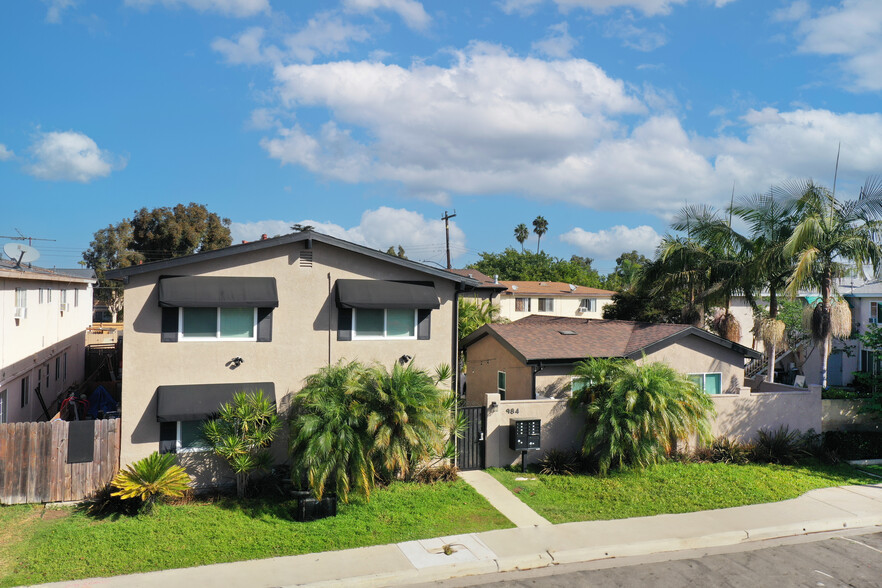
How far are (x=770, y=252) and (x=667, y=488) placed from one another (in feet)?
31.5

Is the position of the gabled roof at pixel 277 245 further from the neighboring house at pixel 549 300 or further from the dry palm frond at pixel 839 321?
the neighboring house at pixel 549 300

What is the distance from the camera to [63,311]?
866 inches

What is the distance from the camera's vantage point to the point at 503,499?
506 inches

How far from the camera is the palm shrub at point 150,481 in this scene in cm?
1135

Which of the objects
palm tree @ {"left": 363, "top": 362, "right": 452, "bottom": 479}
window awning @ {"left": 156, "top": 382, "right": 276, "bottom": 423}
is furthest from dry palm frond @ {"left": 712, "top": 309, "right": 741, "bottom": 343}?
window awning @ {"left": 156, "top": 382, "right": 276, "bottom": 423}

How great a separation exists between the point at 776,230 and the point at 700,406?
8.72 metres

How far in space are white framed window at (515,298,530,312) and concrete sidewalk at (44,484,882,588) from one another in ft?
109

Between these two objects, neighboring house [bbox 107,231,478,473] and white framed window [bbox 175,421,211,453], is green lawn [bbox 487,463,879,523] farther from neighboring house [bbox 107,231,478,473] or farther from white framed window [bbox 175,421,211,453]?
white framed window [bbox 175,421,211,453]

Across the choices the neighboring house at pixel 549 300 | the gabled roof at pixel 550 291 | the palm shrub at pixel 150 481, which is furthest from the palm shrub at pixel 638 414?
the gabled roof at pixel 550 291

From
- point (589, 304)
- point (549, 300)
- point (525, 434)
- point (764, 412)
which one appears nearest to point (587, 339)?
point (525, 434)

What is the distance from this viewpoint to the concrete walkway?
11.7 meters

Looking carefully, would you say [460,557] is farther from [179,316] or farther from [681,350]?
[681,350]

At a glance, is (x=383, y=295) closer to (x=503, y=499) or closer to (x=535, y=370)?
(x=535, y=370)

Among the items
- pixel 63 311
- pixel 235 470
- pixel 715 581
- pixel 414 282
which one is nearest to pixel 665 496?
pixel 715 581
